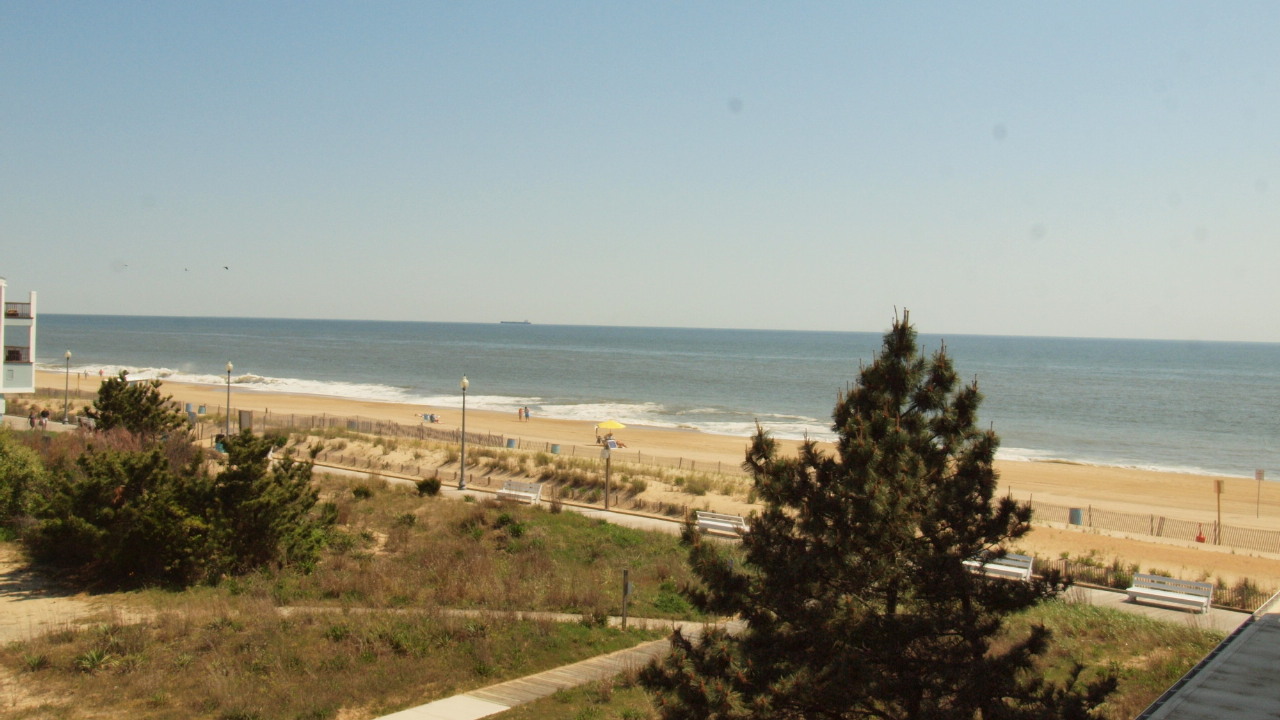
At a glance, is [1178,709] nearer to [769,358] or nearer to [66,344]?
[769,358]

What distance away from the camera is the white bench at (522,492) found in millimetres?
26922

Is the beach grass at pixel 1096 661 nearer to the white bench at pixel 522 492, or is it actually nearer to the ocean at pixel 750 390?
the white bench at pixel 522 492

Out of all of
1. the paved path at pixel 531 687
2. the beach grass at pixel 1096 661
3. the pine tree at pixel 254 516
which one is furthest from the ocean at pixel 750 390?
the paved path at pixel 531 687

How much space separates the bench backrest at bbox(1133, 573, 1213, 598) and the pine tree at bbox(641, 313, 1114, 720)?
39.0ft

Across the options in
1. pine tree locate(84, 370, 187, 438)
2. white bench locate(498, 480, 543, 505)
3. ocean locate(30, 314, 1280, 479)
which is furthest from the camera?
ocean locate(30, 314, 1280, 479)

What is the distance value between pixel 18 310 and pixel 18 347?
1562mm

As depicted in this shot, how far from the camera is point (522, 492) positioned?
2772cm

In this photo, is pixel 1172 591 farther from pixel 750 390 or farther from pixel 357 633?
pixel 750 390

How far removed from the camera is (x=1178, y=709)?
10391 millimetres

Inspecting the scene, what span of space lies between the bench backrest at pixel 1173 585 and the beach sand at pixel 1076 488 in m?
3.48

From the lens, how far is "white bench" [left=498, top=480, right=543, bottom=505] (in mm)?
26922

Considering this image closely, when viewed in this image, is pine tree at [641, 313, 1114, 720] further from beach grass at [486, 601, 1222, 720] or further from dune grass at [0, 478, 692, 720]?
dune grass at [0, 478, 692, 720]

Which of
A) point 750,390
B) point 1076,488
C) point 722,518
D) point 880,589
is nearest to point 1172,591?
point 722,518

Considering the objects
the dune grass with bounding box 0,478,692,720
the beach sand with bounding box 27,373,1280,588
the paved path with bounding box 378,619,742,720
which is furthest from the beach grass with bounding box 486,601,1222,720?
the beach sand with bounding box 27,373,1280,588
